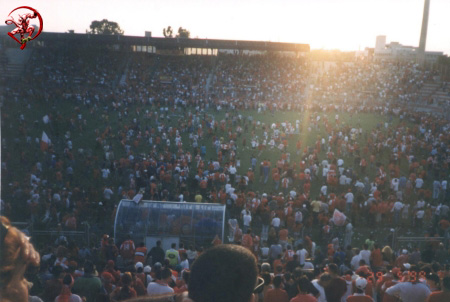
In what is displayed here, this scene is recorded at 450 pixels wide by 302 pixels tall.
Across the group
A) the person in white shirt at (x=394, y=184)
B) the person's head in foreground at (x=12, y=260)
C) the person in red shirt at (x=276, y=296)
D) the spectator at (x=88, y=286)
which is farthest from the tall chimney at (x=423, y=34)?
the person's head in foreground at (x=12, y=260)

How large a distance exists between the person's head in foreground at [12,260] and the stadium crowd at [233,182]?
0.10 ft

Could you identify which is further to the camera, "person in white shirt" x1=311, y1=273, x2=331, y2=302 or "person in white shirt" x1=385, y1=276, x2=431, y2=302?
"person in white shirt" x1=311, y1=273, x2=331, y2=302

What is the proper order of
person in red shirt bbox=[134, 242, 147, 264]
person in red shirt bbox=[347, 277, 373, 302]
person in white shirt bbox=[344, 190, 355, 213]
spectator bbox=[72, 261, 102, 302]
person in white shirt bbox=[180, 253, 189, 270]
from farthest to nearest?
person in white shirt bbox=[344, 190, 355, 213] → person in red shirt bbox=[134, 242, 147, 264] → person in white shirt bbox=[180, 253, 189, 270] → spectator bbox=[72, 261, 102, 302] → person in red shirt bbox=[347, 277, 373, 302]

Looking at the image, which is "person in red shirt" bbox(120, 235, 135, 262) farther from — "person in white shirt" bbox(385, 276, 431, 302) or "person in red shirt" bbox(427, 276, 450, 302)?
"person in red shirt" bbox(427, 276, 450, 302)

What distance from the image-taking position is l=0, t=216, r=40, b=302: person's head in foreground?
1.63m

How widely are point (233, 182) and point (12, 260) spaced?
1481 cm

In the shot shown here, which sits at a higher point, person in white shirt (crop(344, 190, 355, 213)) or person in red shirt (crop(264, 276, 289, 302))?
person in red shirt (crop(264, 276, 289, 302))

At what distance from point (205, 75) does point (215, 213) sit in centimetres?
3192

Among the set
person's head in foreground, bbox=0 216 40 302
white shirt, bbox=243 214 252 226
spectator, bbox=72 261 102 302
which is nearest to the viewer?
person's head in foreground, bbox=0 216 40 302

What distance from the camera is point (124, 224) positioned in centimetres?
1085

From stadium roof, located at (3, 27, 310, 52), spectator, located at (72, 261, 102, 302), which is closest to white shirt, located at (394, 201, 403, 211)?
spectator, located at (72, 261, 102, 302)

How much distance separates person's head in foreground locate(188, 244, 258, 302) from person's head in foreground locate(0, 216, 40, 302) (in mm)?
675

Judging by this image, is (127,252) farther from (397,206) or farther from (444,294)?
(397,206)

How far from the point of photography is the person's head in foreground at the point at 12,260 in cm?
163
